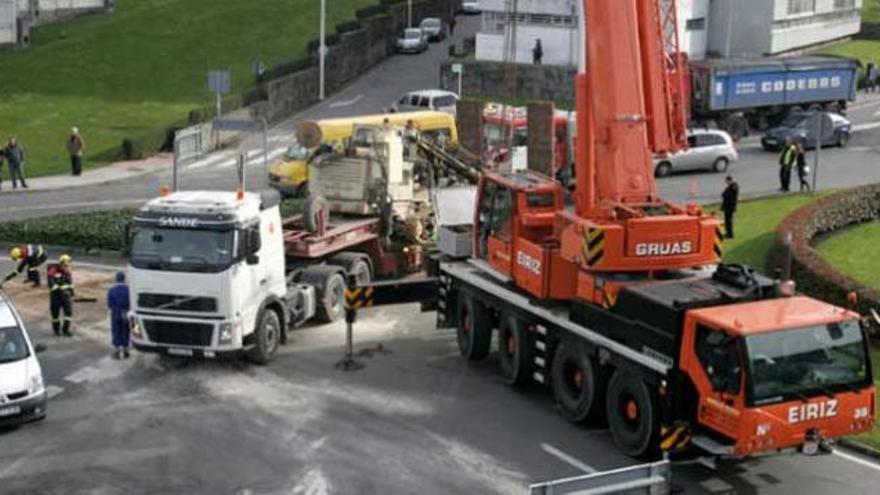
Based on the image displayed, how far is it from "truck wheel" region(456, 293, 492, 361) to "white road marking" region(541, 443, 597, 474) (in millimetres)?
4126

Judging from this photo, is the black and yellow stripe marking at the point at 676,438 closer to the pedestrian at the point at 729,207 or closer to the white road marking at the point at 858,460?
the white road marking at the point at 858,460

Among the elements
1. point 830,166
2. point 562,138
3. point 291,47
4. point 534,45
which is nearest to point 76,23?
point 291,47

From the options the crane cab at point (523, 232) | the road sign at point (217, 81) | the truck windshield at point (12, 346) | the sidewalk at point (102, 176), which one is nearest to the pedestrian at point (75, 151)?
the sidewalk at point (102, 176)

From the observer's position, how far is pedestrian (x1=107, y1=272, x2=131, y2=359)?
73.7 ft

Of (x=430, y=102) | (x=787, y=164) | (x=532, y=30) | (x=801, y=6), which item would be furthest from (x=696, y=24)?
(x=787, y=164)

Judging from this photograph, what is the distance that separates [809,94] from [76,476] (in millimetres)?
40334

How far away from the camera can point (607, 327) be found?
18.5 metres

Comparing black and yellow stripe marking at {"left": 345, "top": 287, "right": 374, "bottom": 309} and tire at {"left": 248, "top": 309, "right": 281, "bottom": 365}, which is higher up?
black and yellow stripe marking at {"left": 345, "top": 287, "right": 374, "bottom": 309}

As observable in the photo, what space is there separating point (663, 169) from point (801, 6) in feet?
82.6

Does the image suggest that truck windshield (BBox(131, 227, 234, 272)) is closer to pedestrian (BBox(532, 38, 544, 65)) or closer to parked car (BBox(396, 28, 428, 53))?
pedestrian (BBox(532, 38, 544, 65))

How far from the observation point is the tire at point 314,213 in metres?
25.5

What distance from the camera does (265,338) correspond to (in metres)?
22.3

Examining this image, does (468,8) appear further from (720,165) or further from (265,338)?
(265,338)

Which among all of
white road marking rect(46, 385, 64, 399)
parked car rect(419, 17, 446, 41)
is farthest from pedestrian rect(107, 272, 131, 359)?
parked car rect(419, 17, 446, 41)
